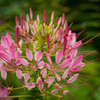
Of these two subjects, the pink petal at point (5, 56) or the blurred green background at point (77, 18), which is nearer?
the pink petal at point (5, 56)

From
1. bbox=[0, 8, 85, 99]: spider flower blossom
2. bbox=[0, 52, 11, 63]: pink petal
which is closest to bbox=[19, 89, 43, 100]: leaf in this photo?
bbox=[0, 8, 85, 99]: spider flower blossom

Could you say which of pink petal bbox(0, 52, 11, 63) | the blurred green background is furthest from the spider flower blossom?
the blurred green background

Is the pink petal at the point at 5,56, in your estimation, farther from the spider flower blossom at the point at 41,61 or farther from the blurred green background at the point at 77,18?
the blurred green background at the point at 77,18

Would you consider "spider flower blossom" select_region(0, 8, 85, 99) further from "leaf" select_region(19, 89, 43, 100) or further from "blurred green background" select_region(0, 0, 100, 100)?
"blurred green background" select_region(0, 0, 100, 100)

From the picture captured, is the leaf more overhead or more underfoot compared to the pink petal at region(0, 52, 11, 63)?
more underfoot

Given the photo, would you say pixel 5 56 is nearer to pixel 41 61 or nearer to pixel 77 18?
pixel 41 61

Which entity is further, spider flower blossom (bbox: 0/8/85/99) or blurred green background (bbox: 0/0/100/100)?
blurred green background (bbox: 0/0/100/100)

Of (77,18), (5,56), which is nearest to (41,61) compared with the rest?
(5,56)

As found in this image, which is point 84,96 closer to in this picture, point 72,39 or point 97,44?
point 72,39

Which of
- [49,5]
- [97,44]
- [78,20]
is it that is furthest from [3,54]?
[78,20]

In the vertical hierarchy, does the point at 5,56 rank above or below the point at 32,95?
above

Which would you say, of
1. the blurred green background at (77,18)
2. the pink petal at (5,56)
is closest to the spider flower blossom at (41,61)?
the pink petal at (5,56)
